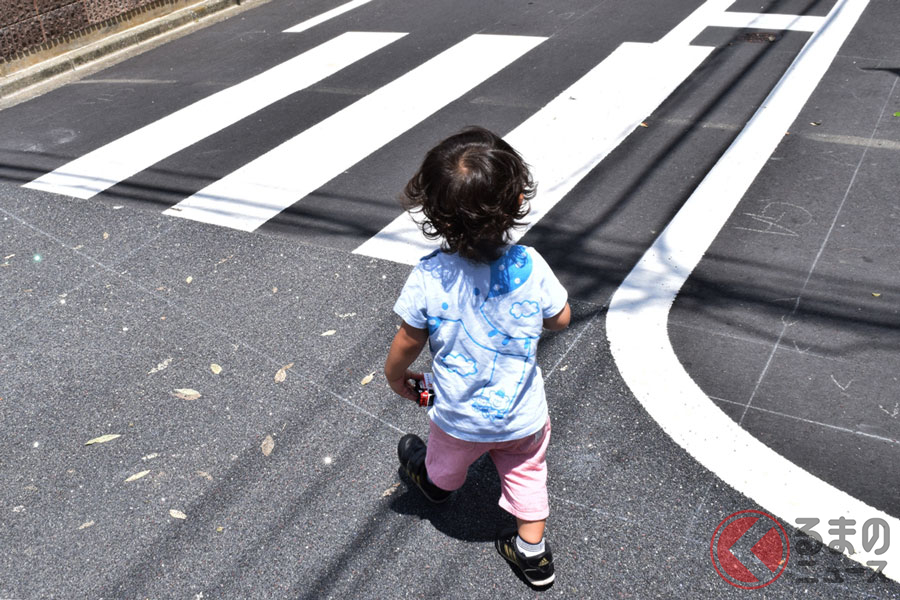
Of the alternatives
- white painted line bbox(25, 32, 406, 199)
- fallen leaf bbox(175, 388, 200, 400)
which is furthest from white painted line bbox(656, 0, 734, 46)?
fallen leaf bbox(175, 388, 200, 400)

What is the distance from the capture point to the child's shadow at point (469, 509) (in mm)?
3105

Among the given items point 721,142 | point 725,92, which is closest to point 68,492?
point 721,142

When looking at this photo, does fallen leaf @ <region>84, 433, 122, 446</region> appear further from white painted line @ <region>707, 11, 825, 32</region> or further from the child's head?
white painted line @ <region>707, 11, 825, 32</region>

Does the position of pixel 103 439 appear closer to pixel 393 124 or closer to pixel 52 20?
pixel 393 124

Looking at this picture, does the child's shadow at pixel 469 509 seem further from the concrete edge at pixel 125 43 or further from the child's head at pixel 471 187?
the concrete edge at pixel 125 43

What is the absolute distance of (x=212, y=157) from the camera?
6844 millimetres

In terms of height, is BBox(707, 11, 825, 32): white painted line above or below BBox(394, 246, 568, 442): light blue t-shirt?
below

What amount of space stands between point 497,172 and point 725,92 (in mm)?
5479

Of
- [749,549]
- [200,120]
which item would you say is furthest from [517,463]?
[200,120]

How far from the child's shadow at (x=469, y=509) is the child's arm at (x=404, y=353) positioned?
695 millimetres

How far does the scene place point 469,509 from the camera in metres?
3.21

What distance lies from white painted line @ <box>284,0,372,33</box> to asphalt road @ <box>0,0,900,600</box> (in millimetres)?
2863

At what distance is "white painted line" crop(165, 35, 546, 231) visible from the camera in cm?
589

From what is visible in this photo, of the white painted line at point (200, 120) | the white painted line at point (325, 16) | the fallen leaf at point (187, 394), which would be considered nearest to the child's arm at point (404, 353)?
the fallen leaf at point (187, 394)
